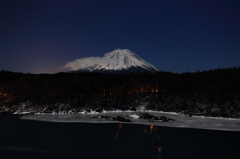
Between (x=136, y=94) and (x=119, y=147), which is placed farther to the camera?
(x=136, y=94)

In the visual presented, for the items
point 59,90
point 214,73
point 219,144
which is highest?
point 214,73

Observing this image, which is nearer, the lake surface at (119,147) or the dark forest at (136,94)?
the lake surface at (119,147)

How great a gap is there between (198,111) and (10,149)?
41.2 meters

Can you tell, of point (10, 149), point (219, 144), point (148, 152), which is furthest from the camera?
point (219, 144)

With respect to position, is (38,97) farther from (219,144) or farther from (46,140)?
(219,144)

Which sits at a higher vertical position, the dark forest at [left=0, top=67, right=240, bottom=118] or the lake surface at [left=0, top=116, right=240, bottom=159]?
the dark forest at [left=0, top=67, right=240, bottom=118]

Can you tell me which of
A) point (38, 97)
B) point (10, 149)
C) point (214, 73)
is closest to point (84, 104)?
point (38, 97)

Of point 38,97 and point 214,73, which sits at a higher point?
point 214,73

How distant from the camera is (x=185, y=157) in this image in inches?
542

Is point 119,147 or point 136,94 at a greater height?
point 136,94

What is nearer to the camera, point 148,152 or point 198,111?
point 148,152

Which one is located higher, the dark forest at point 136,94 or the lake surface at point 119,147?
the dark forest at point 136,94

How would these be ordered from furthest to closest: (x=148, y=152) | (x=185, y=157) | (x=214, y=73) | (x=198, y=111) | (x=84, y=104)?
(x=84, y=104) < (x=214, y=73) < (x=198, y=111) < (x=148, y=152) < (x=185, y=157)

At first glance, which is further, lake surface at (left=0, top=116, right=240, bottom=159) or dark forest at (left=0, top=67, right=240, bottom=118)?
dark forest at (left=0, top=67, right=240, bottom=118)
